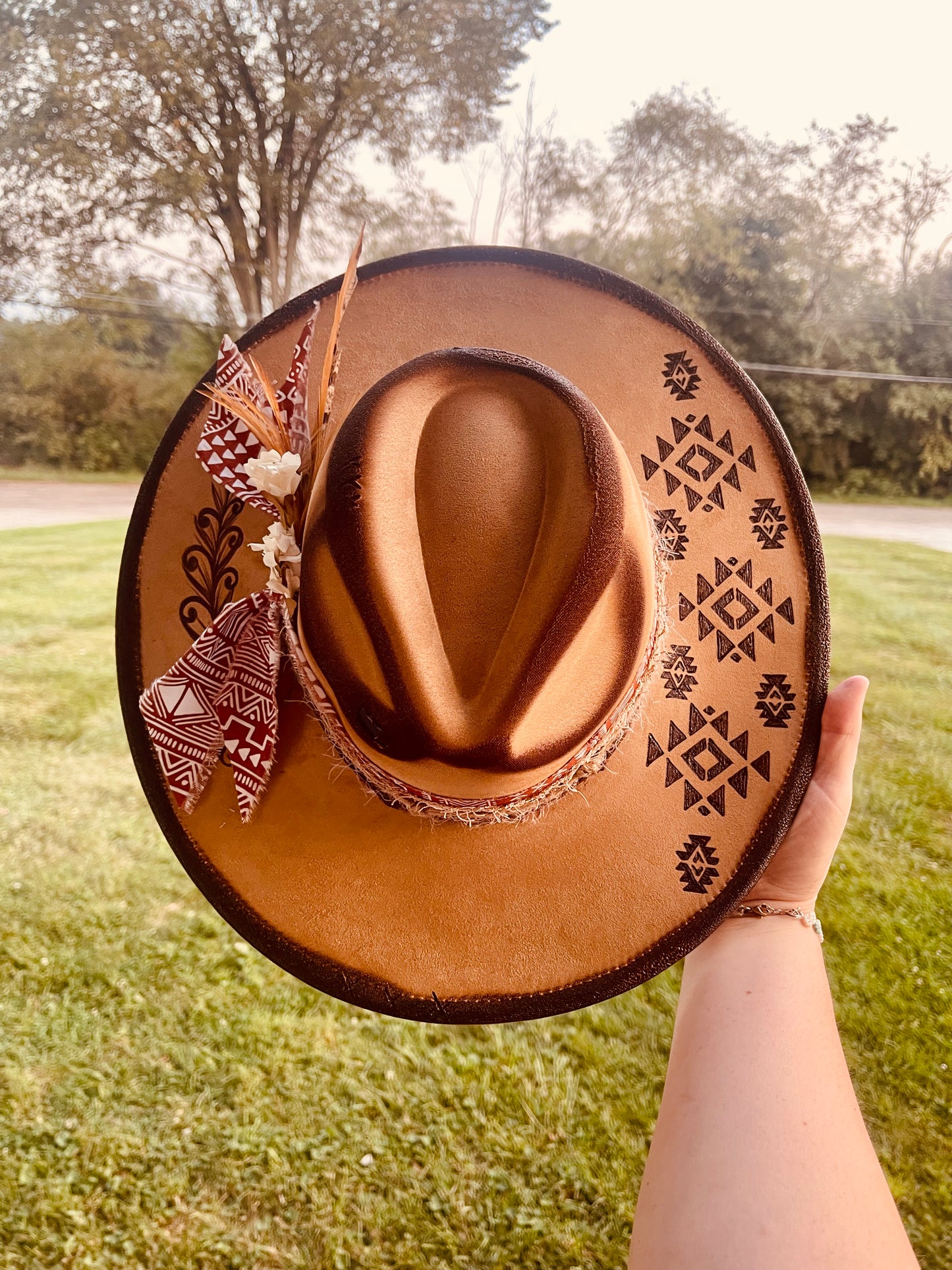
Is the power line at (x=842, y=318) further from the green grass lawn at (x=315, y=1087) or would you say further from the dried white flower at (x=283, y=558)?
the dried white flower at (x=283, y=558)

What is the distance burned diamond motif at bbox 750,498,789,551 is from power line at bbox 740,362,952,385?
3.68m

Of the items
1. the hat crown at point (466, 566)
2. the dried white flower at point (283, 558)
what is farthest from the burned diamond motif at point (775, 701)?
the dried white flower at point (283, 558)

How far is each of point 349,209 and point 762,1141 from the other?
18.1 ft

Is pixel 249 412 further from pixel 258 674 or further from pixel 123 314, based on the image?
pixel 123 314

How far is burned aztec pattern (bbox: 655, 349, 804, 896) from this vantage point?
0.83m

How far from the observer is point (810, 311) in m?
4.57

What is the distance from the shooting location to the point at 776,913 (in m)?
0.99

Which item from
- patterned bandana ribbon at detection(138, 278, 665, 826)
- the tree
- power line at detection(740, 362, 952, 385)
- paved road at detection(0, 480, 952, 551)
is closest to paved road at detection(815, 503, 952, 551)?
paved road at detection(0, 480, 952, 551)

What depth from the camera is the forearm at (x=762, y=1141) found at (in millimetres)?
711

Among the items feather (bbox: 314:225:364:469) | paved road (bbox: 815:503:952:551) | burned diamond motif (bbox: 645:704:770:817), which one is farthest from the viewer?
paved road (bbox: 815:503:952:551)

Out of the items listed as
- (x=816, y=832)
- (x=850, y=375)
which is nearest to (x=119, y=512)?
(x=816, y=832)

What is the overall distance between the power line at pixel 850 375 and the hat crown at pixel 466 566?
12.9 ft

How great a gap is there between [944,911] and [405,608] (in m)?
2.27

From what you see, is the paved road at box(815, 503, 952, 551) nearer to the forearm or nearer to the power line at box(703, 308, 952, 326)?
the power line at box(703, 308, 952, 326)
